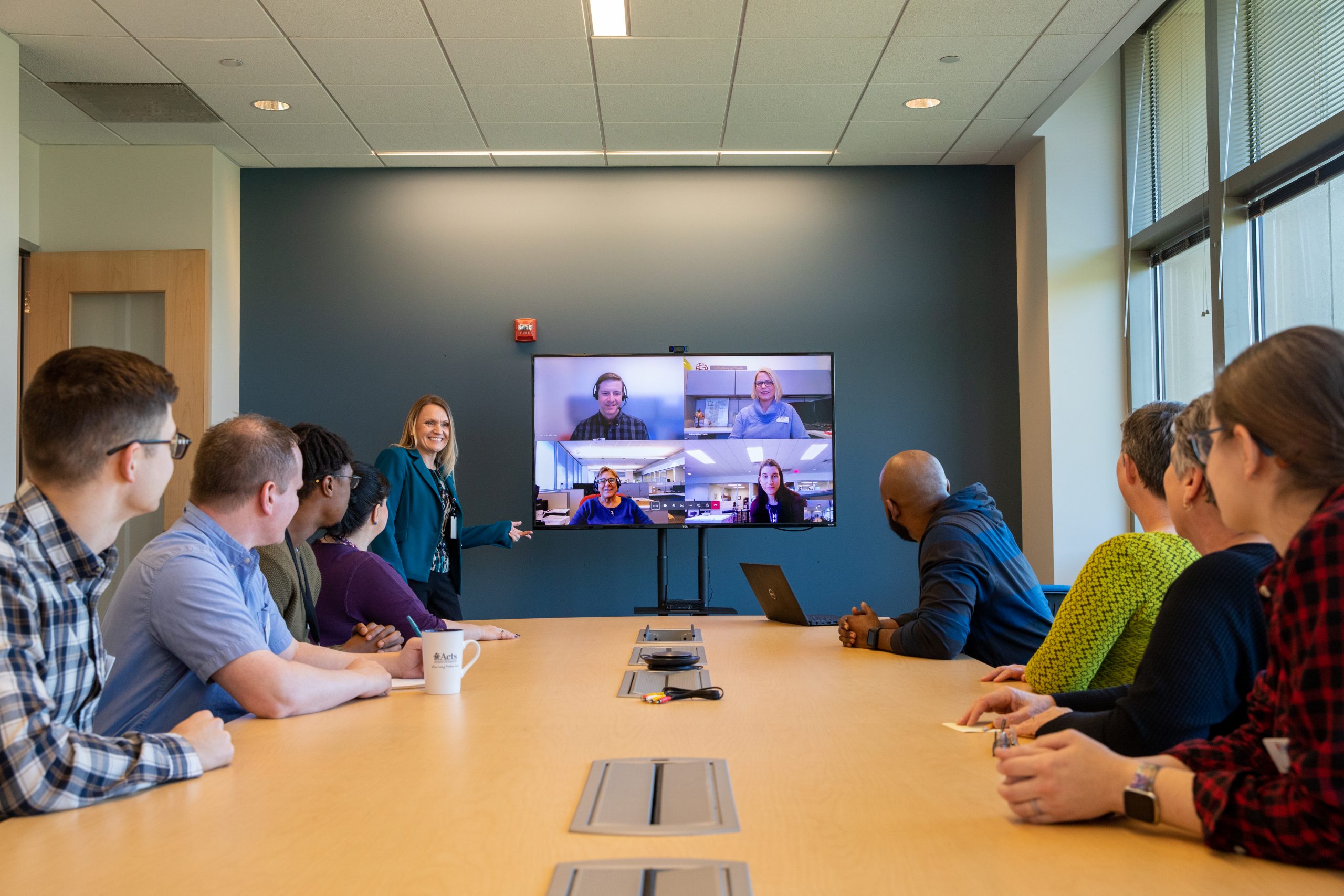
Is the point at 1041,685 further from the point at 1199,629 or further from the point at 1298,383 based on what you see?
the point at 1298,383

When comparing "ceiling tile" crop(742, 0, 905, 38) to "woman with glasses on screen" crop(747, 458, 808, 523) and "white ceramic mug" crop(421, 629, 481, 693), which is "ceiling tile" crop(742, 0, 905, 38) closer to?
"woman with glasses on screen" crop(747, 458, 808, 523)

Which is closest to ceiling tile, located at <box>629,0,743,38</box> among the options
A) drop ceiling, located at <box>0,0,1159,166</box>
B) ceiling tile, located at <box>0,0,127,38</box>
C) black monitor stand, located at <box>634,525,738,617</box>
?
drop ceiling, located at <box>0,0,1159,166</box>

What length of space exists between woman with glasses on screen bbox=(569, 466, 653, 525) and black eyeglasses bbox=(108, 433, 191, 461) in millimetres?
3573

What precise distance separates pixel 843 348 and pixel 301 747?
4531mm

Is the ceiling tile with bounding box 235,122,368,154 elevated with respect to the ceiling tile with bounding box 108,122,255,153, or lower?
lower

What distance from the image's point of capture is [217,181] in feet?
17.6

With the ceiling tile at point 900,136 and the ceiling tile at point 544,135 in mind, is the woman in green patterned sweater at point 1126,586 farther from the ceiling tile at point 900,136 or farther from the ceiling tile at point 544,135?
the ceiling tile at point 544,135

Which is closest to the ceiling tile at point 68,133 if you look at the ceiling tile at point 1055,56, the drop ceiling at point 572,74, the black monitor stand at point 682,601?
the drop ceiling at point 572,74

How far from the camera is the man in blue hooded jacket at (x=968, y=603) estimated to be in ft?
8.08

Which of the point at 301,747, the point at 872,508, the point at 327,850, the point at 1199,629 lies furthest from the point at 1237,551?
the point at 872,508

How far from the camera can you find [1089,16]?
Answer: 3959mm

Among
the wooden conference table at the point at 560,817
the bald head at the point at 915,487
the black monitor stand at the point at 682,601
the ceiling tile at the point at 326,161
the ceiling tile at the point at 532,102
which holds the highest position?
the ceiling tile at the point at 532,102

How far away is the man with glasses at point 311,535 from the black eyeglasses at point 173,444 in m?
0.92

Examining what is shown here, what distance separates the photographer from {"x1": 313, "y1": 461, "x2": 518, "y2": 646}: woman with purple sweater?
2635mm
